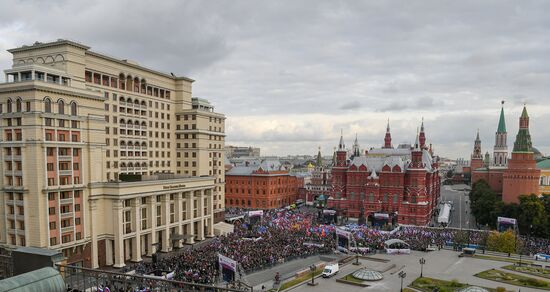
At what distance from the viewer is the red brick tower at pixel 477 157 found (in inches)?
6449

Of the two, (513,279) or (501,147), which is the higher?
(501,147)

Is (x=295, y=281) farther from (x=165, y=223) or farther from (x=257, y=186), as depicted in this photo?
(x=257, y=186)

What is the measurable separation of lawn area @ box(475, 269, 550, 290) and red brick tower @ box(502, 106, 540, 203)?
38.7 metres

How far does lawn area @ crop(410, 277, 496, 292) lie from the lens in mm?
37219

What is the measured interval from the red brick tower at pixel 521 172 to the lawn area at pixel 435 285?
4691 centimetres

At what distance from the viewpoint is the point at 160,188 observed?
5144cm

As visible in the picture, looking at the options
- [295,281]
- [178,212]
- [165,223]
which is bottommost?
[295,281]

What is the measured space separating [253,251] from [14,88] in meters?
31.1

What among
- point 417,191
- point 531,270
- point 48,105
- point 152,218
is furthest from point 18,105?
point 417,191

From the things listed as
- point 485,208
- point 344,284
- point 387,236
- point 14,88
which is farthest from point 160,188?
point 485,208

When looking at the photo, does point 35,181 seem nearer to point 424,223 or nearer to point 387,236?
point 387,236

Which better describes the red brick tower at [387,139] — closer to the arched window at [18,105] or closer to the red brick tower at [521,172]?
the red brick tower at [521,172]

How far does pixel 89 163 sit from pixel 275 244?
25.1 metres

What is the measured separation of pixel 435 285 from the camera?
38656 mm
